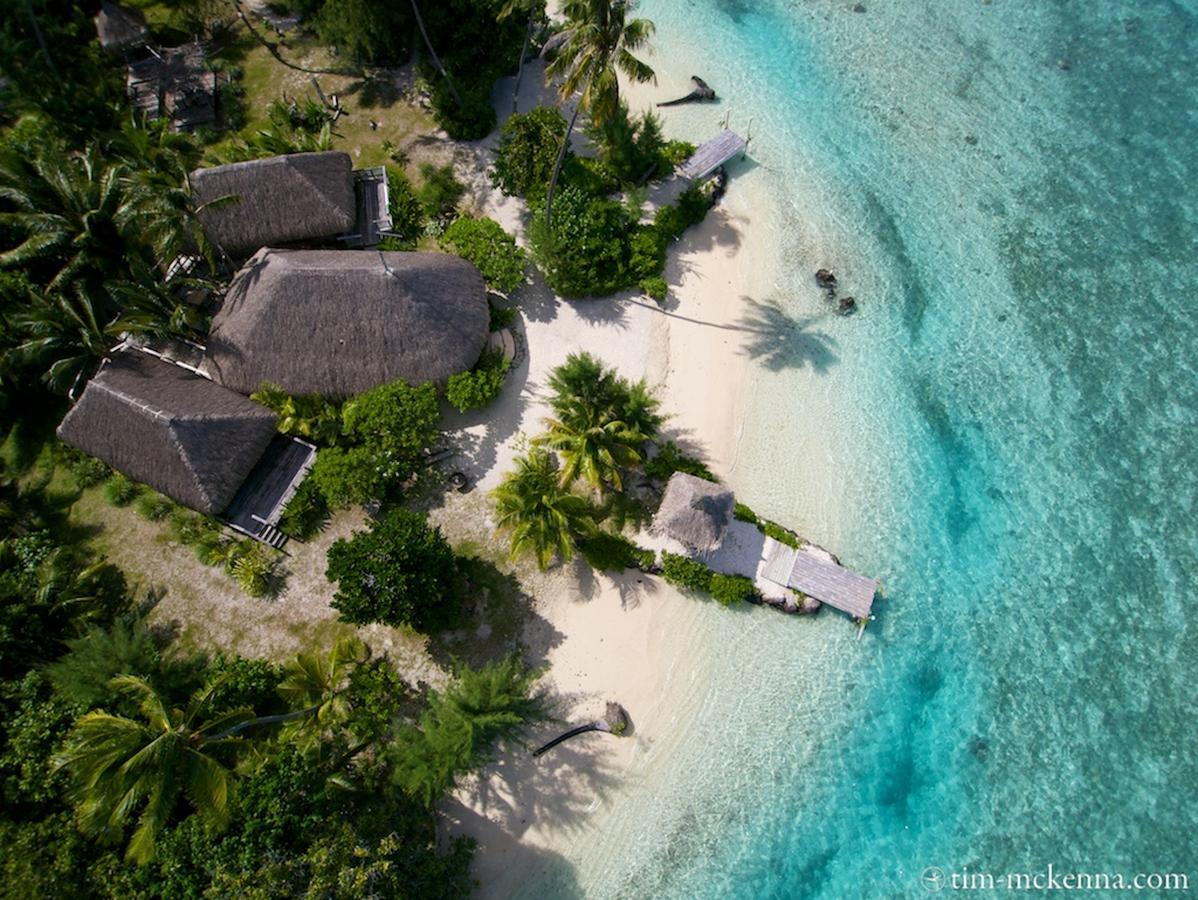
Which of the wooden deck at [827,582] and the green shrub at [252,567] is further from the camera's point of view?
the green shrub at [252,567]

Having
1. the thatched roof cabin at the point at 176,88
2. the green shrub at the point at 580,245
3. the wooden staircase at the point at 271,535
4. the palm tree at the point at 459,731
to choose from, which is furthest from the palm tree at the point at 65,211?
the palm tree at the point at 459,731

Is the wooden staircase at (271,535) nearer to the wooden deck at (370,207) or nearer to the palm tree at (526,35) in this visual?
the wooden deck at (370,207)

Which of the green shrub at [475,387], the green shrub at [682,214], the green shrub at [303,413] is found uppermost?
the green shrub at [682,214]

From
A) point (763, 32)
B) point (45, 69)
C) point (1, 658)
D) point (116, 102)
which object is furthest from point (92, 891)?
point (763, 32)

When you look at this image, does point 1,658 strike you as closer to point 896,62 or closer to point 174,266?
point 174,266

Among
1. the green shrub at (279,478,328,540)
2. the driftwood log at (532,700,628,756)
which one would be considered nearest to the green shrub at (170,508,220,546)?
the green shrub at (279,478,328,540)

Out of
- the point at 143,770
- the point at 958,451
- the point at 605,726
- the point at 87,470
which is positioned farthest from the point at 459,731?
the point at 958,451
